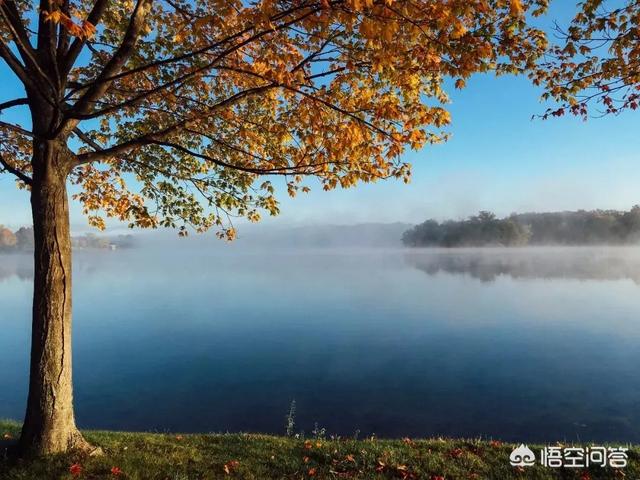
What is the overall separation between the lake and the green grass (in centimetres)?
623

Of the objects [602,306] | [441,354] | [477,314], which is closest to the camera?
Answer: [441,354]

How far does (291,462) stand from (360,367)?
48.7ft

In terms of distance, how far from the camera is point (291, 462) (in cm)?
787

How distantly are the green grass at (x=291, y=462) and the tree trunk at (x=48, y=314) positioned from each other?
50cm

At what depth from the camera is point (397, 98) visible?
858cm

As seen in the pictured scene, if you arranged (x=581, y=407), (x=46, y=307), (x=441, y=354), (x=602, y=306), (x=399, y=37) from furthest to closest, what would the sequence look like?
(x=602, y=306), (x=441, y=354), (x=581, y=407), (x=46, y=307), (x=399, y=37)

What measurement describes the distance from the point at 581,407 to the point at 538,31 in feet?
48.8

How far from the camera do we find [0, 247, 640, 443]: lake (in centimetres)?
1577

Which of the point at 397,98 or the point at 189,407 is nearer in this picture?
the point at 397,98

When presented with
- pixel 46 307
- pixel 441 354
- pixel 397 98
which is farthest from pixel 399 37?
pixel 441 354

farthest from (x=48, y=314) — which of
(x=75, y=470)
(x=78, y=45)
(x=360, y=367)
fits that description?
(x=360, y=367)

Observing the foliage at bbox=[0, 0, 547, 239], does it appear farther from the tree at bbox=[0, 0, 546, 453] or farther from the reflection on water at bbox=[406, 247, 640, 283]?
the reflection on water at bbox=[406, 247, 640, 283]

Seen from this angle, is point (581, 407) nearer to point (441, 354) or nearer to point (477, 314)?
point (441, 354)

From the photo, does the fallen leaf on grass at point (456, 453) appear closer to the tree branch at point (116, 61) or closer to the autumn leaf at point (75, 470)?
the autumn leaf at point (75, 470)
